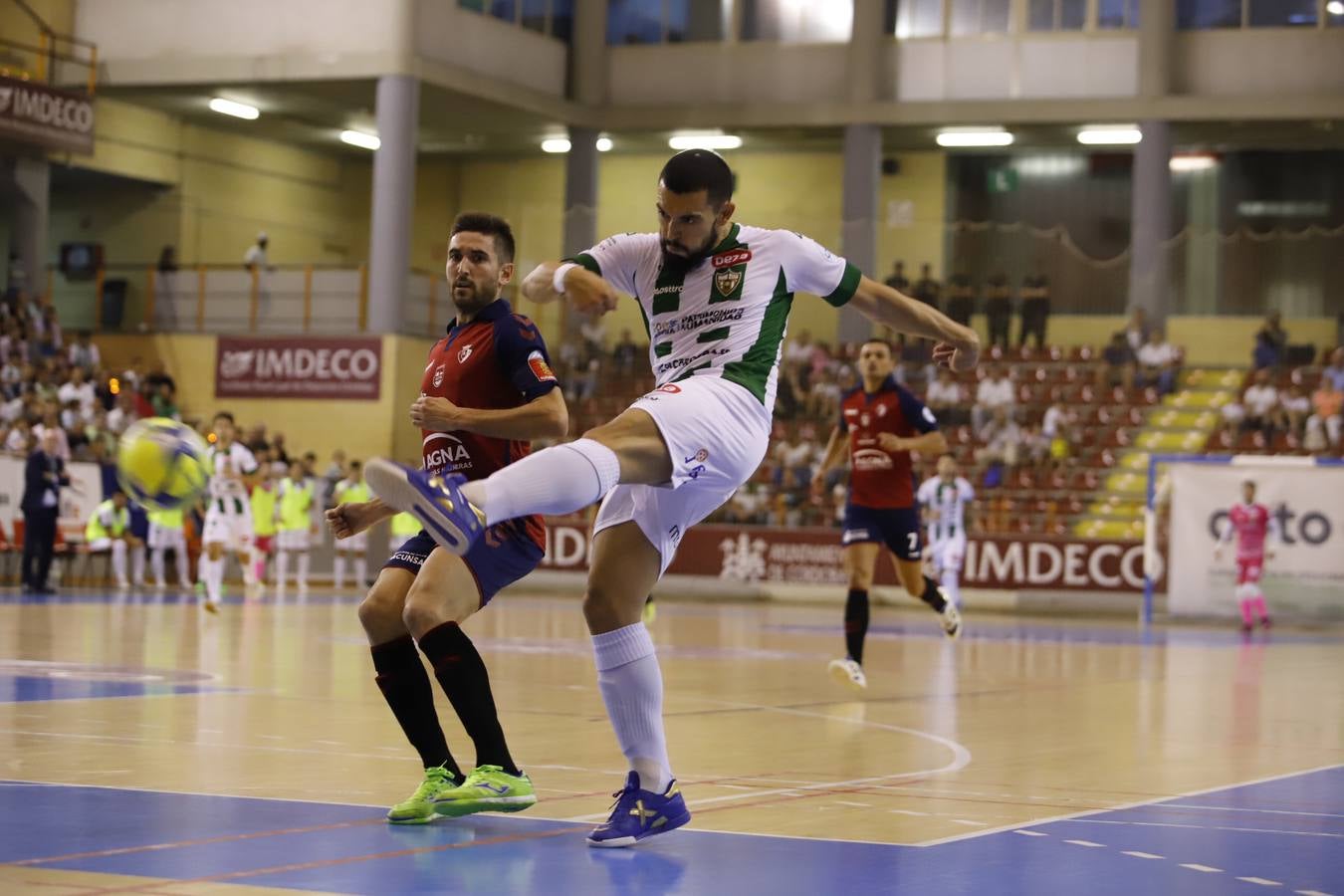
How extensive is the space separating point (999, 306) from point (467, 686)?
105ft

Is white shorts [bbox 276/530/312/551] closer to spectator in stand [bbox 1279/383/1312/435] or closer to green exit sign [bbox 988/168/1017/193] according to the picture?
spectator in stand [bbox 1279/383/1312/435]

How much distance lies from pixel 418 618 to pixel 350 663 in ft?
28.3

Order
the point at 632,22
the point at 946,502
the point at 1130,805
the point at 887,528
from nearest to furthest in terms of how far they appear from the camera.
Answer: the point at 1130,805 < the point at 887,528 < the point at 946,502 < the point at 632,22

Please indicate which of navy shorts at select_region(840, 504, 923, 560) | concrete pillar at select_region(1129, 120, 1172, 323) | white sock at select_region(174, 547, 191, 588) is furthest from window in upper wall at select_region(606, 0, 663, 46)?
navy shorts at select_region(840, 504, 923, 560)

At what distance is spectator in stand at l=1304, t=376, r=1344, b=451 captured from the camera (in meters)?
33.4

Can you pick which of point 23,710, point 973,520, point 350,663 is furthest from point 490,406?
point 973,520

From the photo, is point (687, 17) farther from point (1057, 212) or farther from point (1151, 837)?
point (1151, 837)

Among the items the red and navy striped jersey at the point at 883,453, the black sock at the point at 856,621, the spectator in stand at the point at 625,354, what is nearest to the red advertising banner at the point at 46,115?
the spectator in stand at the point at 625,354

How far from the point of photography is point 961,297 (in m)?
36.8

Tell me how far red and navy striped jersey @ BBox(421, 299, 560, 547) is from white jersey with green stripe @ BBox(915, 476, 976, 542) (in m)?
19.6

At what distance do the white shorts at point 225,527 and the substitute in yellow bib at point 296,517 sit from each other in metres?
5.67

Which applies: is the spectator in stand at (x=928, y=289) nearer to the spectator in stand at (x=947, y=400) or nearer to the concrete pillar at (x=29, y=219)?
the spectator in stand at (x=947, y=400)

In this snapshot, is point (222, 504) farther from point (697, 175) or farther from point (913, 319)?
point (697, 175)

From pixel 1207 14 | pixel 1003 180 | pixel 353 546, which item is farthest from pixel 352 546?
pixel 1207 14
